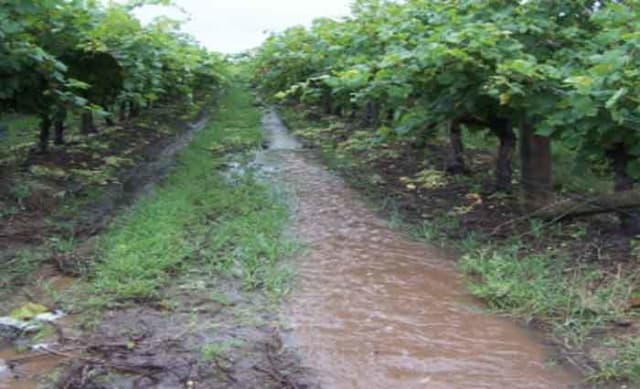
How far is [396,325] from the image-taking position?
198 inches

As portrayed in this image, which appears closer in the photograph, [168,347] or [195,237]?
[168,347]

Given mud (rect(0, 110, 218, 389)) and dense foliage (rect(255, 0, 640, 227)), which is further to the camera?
dense foliage (rect(255, 0, 640, 227))

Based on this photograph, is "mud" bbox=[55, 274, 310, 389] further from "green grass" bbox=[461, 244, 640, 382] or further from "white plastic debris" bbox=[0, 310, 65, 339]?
"green grass" bbox=[461, 244, 640, 382]

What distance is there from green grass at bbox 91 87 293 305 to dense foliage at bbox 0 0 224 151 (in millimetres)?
1684

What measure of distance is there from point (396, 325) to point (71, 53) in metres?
7.65

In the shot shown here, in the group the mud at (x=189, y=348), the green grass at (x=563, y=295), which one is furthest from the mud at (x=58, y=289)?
the green grass at (x=563, y=295)

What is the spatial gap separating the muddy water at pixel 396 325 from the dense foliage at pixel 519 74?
1670 mm

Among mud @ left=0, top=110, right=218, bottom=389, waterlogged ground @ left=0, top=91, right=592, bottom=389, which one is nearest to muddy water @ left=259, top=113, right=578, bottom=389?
waterlogged ground @ left=0, top=91, right=592, bottom=389

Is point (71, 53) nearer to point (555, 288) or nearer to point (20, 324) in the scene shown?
point (20, 324)

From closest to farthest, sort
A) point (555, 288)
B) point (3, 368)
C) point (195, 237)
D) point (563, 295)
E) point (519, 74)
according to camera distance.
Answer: point (3, 368)
point (563, 295)
point (555, 288)
point (519, 74)
point (195, 237)

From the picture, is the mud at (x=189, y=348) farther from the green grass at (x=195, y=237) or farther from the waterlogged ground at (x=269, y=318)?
the green grass at (x=195, y=237)

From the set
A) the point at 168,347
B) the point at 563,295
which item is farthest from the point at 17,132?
the point at 563,295

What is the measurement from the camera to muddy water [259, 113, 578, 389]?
424cm

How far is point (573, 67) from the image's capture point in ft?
20.3
